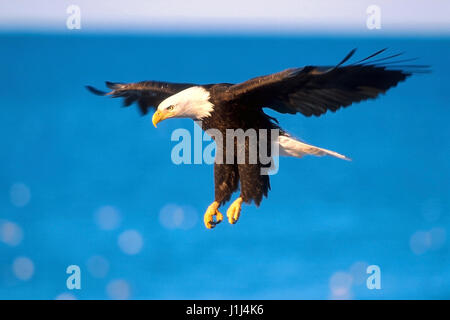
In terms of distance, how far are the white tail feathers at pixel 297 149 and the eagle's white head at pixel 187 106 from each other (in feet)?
1.36

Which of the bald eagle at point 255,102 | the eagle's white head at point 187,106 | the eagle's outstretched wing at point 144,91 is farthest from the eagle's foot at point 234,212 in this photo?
the eagle's outstretched wing at point 144,91

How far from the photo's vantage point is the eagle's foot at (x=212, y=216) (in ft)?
15.2

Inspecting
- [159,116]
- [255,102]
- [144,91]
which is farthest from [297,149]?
[144,91]

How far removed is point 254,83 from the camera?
431 centimetres

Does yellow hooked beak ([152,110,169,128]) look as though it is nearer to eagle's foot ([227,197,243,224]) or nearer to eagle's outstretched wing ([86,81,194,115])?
eagle's outstretched wing ([86,81,194,115])

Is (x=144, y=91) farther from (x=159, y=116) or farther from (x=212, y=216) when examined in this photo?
(x=212, y=216)

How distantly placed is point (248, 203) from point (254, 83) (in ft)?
2.15

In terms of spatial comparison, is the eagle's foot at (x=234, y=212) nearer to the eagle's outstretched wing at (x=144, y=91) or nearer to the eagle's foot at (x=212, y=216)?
the eagle's foot at (x=212, y=216)

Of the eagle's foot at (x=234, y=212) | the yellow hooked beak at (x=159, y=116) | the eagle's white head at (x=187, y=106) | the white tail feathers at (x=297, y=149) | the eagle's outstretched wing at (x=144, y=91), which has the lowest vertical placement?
the eagle's foot at (x=234, y=212)

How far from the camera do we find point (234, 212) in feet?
15.0

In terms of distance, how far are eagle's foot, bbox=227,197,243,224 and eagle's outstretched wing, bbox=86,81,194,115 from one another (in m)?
0.69

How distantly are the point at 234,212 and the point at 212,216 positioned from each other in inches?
5.2

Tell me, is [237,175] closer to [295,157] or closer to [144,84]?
[295,157]
